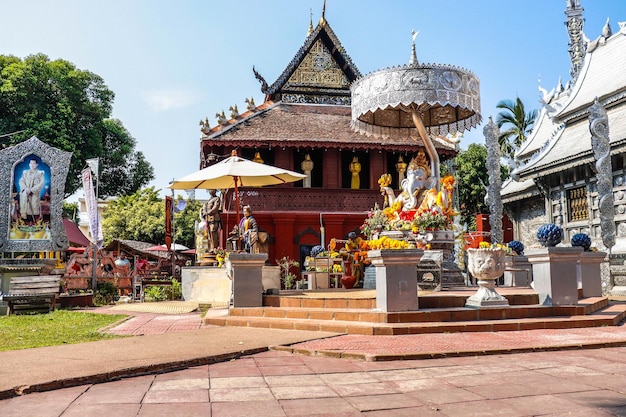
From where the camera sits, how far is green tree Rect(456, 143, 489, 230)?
3469 cm

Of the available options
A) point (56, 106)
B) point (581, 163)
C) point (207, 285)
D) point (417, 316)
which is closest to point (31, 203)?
point (207, 285)

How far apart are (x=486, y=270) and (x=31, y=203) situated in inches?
468

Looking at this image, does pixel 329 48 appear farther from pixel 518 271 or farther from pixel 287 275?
pixel 518 271

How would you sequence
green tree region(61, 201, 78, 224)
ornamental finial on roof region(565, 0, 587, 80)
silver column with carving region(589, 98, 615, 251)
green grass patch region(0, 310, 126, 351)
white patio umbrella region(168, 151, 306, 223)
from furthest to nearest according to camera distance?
1. green tree region(61, 201, 78, 224)
2. ornamental finial on roof region(565, 0, 587, 80)
3. silver column with carving region(589, 98, 615, 251)
4. white patio umbrella region(168, 151, 306, 223)
5. green grass patch region(0, 310, 126, 351)

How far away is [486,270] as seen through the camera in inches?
326

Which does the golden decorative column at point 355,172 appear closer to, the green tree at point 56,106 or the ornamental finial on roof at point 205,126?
the ornamental finial on roof at point 205,126

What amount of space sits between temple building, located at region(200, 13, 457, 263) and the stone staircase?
13.4 m

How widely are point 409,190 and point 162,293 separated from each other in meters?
8.25

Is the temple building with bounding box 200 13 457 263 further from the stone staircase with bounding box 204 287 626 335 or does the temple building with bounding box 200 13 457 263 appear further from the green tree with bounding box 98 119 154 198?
the green tree with bounding box 98 119 154 198

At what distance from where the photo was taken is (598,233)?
17.3m

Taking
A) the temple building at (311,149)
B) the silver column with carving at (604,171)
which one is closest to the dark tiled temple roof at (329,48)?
the temple building at (311,149)

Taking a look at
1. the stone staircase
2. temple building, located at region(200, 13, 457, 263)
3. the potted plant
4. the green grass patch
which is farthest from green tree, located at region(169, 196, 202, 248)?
the stone staircase

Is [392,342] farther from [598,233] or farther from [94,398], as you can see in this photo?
[598,233]

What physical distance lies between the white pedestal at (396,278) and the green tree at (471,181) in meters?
27.6
